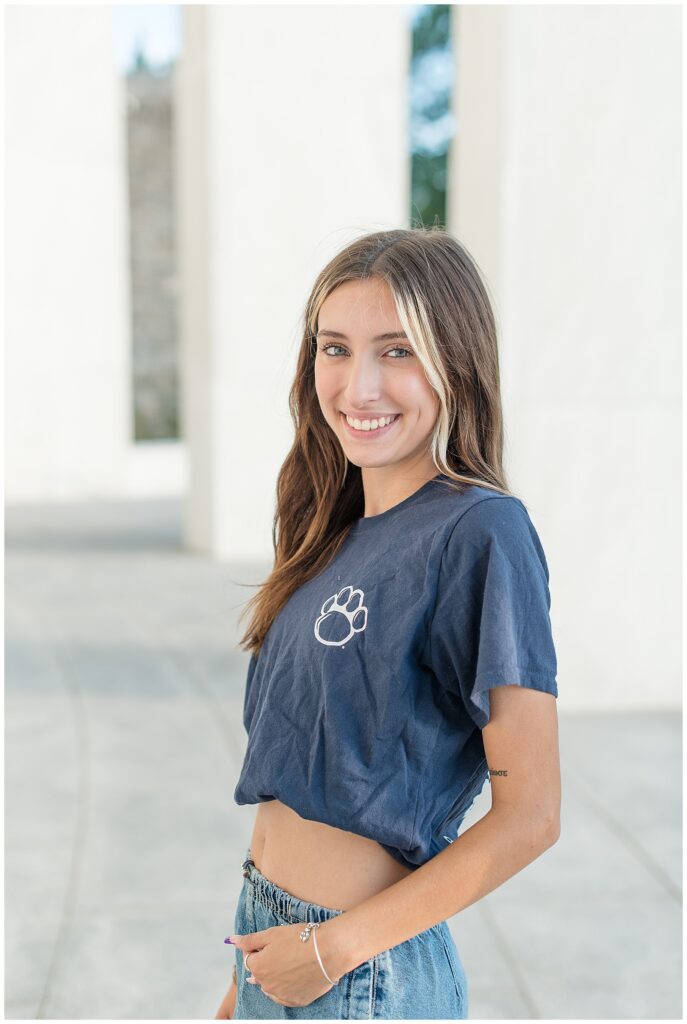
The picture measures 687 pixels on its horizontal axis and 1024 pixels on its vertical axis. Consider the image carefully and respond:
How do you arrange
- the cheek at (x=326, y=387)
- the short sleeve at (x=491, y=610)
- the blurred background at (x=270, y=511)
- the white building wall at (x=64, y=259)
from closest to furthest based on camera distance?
the short sleeve at (x=491, y=610) < the cheek at (x=326, y=387) < the blurred background at (x=270, y=511) < the white building wall at (x=64, y=259)

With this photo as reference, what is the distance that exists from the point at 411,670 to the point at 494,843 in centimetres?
23

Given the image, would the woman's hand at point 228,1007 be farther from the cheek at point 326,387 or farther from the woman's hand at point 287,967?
the cheek at point 326,387

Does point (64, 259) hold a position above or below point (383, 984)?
above

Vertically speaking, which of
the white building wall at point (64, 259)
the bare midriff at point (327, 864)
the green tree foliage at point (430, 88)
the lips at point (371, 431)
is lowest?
the bare midriff at point (327, 864)

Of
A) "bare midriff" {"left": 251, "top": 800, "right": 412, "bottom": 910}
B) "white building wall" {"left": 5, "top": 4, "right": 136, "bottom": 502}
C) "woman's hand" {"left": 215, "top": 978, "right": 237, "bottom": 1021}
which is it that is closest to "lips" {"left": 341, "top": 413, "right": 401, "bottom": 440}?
"bare midriff" {"left": 251, "top": 800, "right": 412, "bottom": 910}

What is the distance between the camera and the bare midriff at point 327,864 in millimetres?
1484

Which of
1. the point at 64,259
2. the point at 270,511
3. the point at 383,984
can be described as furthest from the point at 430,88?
the point at 383,984

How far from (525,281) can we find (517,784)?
4.03 metres

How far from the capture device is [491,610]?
4.29 feet

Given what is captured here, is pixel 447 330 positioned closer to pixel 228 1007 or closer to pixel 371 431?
pixel 371 431

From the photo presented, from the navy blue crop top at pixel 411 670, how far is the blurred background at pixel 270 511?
51 cm

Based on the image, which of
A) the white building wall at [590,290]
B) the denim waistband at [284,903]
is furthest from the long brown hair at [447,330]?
the white building wall at [590,290]

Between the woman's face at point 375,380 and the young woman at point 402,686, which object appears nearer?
the young woman at point 402,686

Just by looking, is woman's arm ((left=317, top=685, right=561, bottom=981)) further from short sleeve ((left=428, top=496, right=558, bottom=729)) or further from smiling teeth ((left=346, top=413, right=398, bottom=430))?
smiling teeth ((left=346, top=413, right=398, bottom=430))
